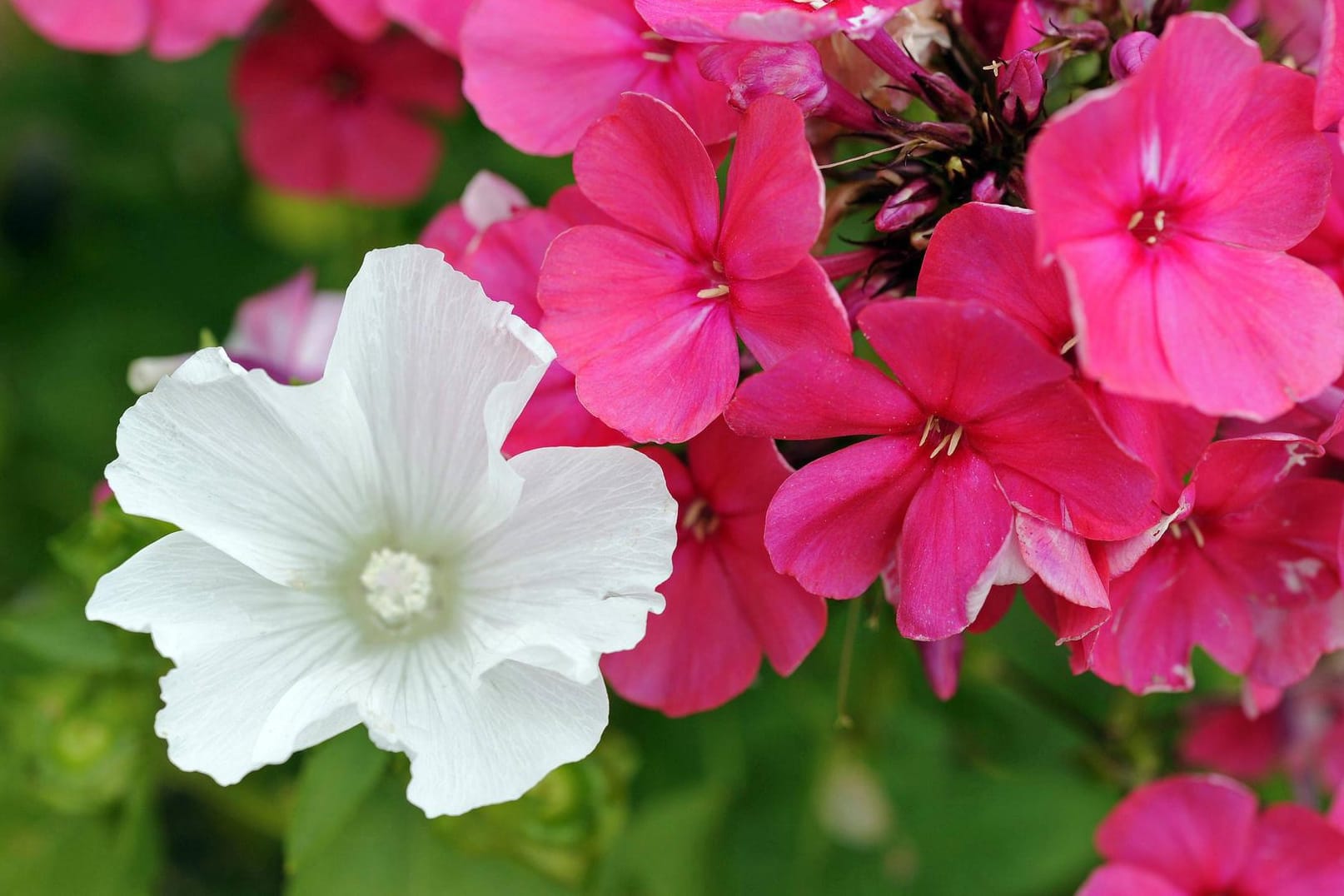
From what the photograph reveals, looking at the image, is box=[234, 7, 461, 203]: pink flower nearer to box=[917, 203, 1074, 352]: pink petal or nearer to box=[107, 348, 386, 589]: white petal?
box=[107, 348, 386, 589]: white petal

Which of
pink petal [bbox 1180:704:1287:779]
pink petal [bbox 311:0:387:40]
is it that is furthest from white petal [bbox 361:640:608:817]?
pink petal [bbox 1180:704:1287:779]

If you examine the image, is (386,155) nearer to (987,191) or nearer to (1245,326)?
(987,191)

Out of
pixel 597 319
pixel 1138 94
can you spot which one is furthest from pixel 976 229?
pixel 597 319

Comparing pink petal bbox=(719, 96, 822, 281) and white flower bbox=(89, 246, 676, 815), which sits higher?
pink petal bbox=(719, 96, 822, 281)

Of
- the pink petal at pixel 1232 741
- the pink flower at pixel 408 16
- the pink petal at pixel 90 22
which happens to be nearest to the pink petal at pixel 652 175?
the pink flower at pixel 408 16

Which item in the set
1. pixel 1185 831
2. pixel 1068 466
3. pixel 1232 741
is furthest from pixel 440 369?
pixel 1232 741

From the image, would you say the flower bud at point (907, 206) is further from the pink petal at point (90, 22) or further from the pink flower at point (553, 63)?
the pink petal at point (90, 22)

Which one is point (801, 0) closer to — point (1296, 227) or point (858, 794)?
point (1296, 227)
